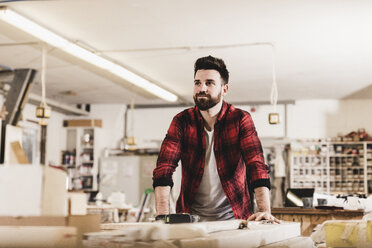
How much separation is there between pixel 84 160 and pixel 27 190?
511 inches

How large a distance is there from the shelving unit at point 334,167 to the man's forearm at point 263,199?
10.7 meters

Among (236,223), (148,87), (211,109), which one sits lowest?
(236,223)

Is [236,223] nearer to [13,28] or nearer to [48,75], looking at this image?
[13,28]

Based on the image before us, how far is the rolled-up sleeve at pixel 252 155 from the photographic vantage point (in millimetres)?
2428

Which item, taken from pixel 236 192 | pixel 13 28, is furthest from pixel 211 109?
pixel 13 28

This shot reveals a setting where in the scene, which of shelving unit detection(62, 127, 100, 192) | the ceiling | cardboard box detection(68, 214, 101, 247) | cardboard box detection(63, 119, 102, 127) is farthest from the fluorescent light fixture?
cardboard box detection(68, 214, 101, 247)

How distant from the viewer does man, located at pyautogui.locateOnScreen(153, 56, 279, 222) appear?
8.43ft

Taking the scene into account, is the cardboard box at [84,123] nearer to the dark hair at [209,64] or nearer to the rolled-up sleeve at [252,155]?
the rolled-up sleeve at [252,155]

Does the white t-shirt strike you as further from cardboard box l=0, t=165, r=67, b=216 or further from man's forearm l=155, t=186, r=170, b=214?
cardboard box l=0, t=165, r=67, b=216

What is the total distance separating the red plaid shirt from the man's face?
0.24 meters

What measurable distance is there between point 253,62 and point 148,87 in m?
2.23

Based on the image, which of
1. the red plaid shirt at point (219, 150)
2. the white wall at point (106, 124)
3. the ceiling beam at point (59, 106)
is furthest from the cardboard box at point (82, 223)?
the white wall at point (106, 124)

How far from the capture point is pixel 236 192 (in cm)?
265

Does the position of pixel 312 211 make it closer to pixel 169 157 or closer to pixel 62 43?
pixel 169 157
